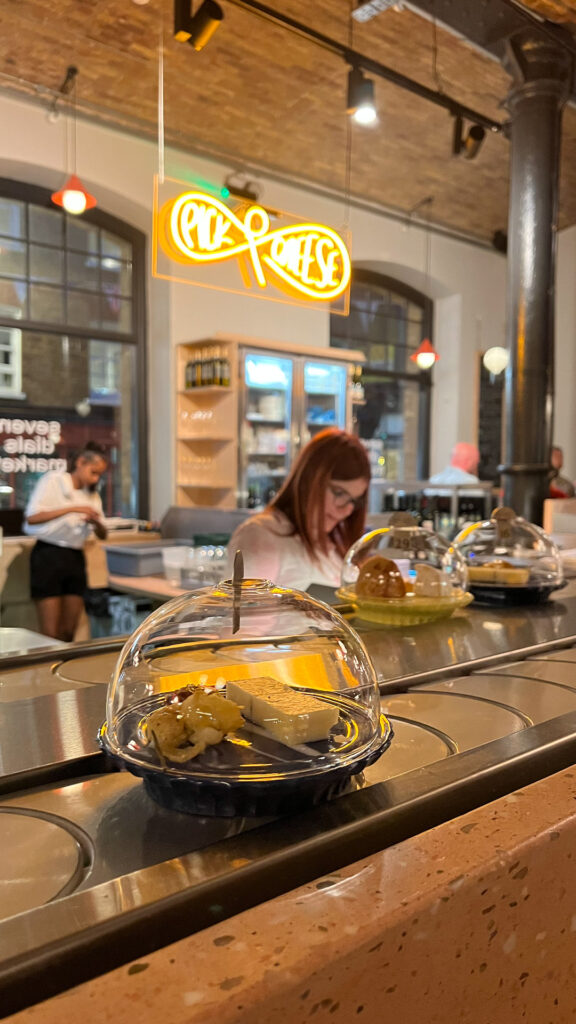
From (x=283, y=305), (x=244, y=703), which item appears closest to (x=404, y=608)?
(x=244, y=703)

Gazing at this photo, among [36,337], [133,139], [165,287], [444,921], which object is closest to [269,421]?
[165,287]

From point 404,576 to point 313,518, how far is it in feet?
3.83

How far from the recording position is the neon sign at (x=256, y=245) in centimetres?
391

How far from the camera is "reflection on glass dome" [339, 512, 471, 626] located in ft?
5.42

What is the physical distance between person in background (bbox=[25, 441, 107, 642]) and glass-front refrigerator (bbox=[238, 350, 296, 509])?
2.03 m

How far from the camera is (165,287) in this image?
682 cm

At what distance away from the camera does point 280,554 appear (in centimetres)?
294

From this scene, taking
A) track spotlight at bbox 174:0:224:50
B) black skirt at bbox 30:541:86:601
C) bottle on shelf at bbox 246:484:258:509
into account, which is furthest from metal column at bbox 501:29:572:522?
bottle on shelf at bbox 246:484:258:509

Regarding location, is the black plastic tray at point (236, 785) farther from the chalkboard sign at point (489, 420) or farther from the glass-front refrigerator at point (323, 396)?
the chalkboard sign at point (489, 420)

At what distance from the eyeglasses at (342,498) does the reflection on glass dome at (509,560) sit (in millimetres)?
761

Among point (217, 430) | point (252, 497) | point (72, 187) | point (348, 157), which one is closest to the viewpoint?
point (72, 187)

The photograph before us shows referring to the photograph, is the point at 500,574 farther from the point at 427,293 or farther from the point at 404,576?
the point at 427,293

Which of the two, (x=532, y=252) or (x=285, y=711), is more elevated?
(x=532, y=252)

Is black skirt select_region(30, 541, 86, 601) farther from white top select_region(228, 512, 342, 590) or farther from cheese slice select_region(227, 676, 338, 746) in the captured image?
cheese slice select_region(227, 676, 338, 746)
